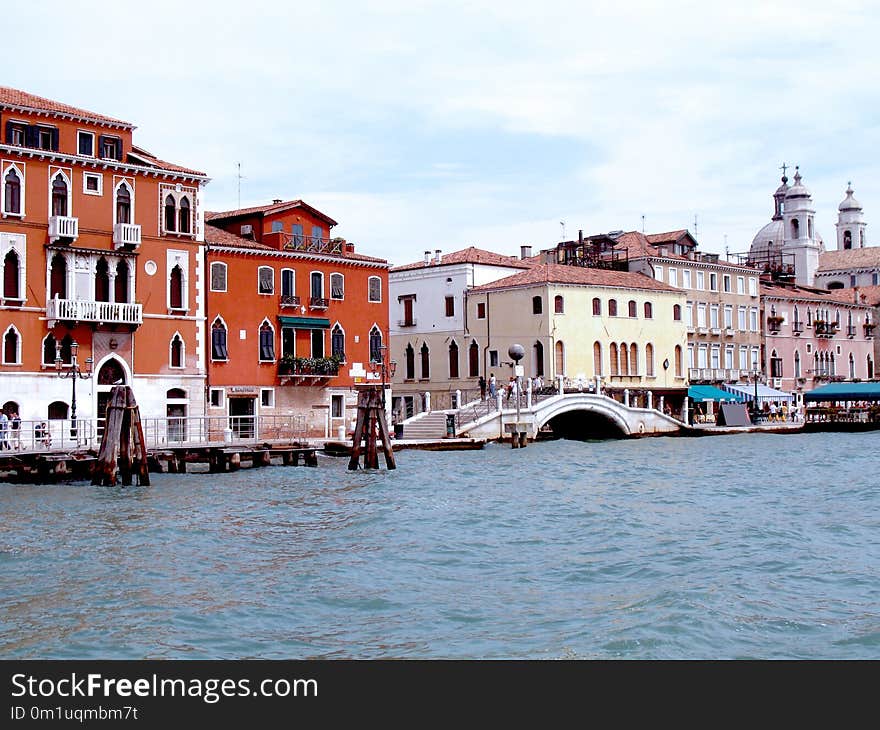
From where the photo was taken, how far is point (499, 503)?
2189 centimetres

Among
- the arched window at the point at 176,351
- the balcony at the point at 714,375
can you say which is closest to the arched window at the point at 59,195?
the arched window at the point at 176,351

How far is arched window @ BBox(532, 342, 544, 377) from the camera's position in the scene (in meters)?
49.8

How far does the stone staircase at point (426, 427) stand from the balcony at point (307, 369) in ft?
10.1

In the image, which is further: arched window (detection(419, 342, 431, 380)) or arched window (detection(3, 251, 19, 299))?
arched window (detection(419, 342, 431, 380))

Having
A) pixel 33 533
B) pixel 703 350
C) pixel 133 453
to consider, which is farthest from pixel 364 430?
pixel 703 350

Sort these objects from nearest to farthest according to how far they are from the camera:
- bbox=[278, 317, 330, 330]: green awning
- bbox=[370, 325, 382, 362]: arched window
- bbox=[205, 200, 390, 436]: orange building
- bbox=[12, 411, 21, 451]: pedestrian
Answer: bbox=[12, 411, 21, 451]: pedestrian
bbox=[205, 200, 390, 436]: orange building
bbox=[278, 317, 330, 330]: green awning
bbox=[370, 325, 382, 362]: arched window

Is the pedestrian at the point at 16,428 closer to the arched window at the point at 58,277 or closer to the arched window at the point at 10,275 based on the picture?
the arched window at the point at 10,275

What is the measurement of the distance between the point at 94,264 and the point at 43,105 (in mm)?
4637

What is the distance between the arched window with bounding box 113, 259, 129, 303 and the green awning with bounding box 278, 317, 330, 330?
5.62 metres

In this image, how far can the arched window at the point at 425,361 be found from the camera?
5287 cm

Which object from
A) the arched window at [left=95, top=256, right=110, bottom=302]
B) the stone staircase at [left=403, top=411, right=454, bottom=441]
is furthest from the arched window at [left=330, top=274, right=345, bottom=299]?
the arched window at [left=95, top=256, right=110, bottom=302]

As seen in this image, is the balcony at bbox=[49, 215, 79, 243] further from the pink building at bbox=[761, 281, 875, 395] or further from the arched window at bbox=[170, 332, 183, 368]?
the pink building at bbox=[761, 281, 875, 395]

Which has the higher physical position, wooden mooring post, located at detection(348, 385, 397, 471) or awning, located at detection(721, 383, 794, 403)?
awning, located at detection(721, 383, 794, 403)
